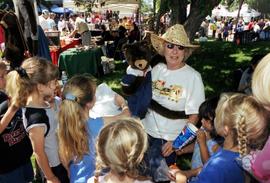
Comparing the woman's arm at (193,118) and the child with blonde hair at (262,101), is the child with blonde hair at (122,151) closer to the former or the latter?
the child with blonde hair at (262,101)

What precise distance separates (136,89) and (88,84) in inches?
27.3

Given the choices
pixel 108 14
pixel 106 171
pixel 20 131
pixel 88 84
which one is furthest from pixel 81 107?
pixel 108 14

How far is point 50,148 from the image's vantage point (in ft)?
8.11

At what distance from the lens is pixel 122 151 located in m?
1.69

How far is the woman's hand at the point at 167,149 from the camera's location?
2.72 metres

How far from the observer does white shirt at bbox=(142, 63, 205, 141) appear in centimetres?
264

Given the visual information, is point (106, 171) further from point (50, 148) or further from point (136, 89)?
point (136, 89)

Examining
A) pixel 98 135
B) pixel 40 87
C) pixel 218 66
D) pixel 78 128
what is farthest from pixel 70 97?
pixel 218 66

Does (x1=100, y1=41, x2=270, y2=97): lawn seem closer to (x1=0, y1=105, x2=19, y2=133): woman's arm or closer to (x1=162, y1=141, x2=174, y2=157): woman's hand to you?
(x1=162, y1=141, x2=174, y2=157): woman's hand

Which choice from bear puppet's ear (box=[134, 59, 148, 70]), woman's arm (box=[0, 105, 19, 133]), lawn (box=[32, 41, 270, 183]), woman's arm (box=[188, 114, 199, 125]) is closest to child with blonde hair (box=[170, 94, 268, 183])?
woman's arm (box=[188, 114, 199, 125])

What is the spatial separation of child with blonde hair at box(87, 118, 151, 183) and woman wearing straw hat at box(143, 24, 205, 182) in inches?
35.3

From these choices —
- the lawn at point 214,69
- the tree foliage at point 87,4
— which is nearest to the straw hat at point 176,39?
the lawn at point 214,69

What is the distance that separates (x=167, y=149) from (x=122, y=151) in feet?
3.61

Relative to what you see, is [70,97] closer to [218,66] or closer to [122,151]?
[122,151]
